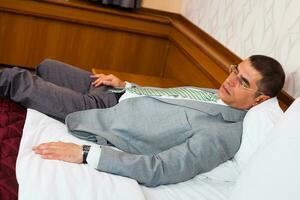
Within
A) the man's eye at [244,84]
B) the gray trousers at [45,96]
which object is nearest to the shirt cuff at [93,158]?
the gray trousers at [45,96]

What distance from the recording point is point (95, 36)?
3.19 metres

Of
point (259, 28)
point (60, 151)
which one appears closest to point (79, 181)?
point (60, 151)

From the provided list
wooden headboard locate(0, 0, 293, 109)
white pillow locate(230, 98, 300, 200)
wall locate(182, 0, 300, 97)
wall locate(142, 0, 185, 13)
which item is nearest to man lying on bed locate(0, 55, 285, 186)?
wall locate(182, 0, 300, 97)

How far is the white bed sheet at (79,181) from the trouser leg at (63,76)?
1.69 feet

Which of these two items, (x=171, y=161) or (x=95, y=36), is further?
(x=95, y=36)

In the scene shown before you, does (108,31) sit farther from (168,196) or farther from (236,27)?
(168,196)

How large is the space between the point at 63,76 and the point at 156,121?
26.9 inches

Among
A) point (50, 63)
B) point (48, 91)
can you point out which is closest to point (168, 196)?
point (48, 91)

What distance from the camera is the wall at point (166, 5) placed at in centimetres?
326

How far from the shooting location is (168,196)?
136 centimetres

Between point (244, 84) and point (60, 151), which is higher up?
point (244, 84)

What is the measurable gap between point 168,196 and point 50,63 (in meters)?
1.05

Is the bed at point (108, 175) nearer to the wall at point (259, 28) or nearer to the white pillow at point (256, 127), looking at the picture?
the white pillow at point (256, 127)

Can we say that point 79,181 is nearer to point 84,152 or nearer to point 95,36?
point 84,152
